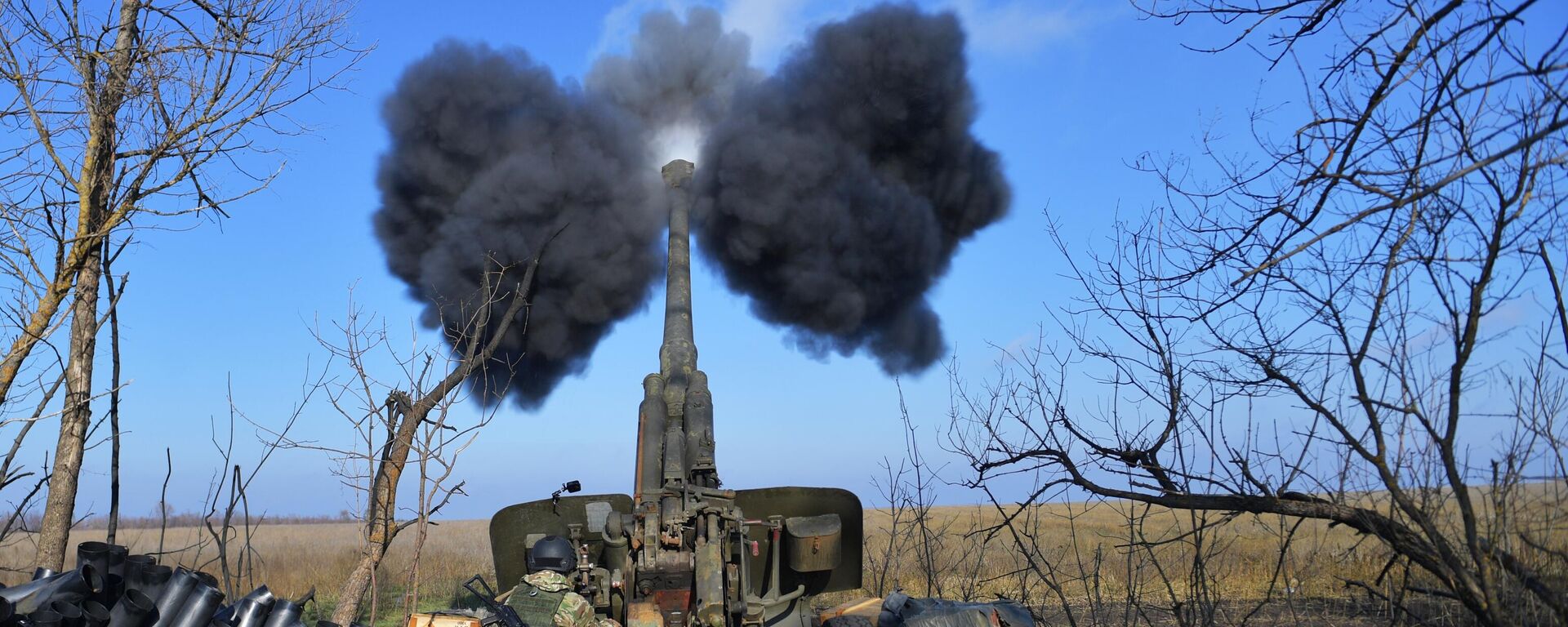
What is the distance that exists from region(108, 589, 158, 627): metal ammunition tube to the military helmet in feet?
15.5

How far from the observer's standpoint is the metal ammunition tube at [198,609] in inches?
213

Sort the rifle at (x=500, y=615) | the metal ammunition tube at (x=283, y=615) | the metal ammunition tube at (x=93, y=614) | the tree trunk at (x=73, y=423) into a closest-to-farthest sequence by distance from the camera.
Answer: the metal ammunition tube at (x=93, y=614), the metal ammunition tube at (x=283, y=615), the rifle at (x=500, y=615), the tree trunk at (x=73, y=423)

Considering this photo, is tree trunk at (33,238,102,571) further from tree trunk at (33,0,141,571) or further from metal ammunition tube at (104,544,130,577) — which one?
metal ammunition tube at (104,544,130,577)

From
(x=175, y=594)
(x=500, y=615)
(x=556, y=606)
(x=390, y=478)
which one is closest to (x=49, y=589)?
(x=175, y=594)

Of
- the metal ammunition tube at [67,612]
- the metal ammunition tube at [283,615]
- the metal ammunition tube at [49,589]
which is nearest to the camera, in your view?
the metal ammunition tube at [67,612]

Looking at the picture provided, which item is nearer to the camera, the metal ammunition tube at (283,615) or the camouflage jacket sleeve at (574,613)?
the metal ammunition tube at (283,615)

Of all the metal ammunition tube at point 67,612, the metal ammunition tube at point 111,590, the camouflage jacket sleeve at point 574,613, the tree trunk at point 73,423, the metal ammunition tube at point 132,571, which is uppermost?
the tree trunk at point 73,423

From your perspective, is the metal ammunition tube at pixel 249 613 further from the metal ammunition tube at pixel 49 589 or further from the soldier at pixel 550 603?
the soldier at pixel 550 603

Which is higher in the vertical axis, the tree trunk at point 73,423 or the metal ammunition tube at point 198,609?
the tree trunk at point 73,423

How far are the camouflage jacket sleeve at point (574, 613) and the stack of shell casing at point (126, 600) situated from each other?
7.70 feet

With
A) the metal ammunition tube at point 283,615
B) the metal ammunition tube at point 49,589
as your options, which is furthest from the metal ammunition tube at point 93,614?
the metal ammunition tube at point 283,615

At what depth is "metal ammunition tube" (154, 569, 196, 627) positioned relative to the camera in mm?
5426

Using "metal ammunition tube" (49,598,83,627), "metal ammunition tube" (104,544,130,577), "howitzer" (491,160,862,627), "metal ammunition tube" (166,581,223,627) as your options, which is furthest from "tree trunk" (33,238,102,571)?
"howitzer" (491,160,862,627)

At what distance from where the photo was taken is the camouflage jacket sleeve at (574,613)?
26.9 feet
